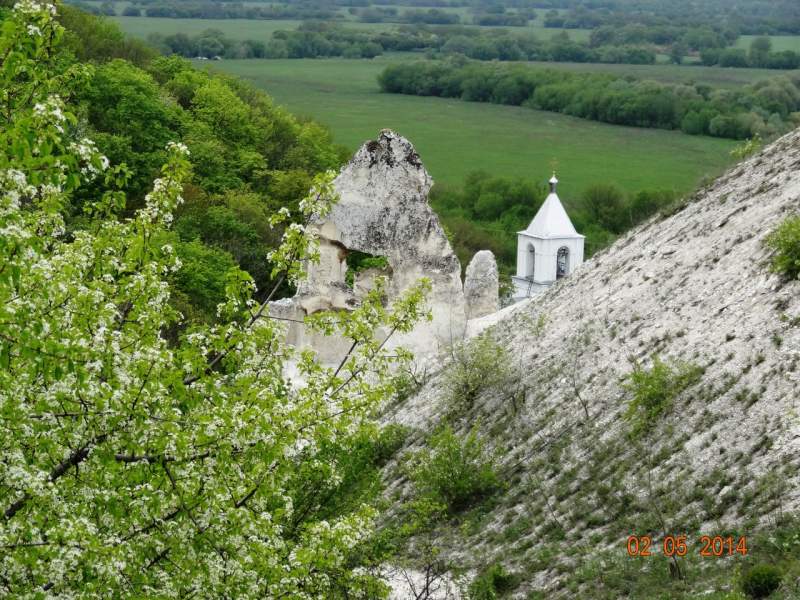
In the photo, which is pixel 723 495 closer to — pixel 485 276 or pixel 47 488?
pixel 47 488

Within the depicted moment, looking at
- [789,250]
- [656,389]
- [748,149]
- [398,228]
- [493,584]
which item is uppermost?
[748,149]

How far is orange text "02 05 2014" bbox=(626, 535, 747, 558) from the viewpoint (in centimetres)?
1179

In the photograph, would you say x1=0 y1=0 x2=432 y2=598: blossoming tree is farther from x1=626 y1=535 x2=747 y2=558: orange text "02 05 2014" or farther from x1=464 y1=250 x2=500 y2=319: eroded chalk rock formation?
x1=464 y1=250 x2=500 y2=319: eroded chalk rock formation

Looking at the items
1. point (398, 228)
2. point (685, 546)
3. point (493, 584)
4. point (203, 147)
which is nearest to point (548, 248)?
point (203, 147)

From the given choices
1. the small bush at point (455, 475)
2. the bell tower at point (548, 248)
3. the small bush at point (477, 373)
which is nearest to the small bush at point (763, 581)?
the small bush at point (455, 475)

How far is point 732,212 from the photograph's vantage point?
19.4 metres

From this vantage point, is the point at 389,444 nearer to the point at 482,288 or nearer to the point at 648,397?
the point at 648,397

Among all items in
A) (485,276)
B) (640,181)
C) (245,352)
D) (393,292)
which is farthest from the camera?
(640,181)

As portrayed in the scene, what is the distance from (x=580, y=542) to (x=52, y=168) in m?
6.78

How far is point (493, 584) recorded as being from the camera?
522 inches

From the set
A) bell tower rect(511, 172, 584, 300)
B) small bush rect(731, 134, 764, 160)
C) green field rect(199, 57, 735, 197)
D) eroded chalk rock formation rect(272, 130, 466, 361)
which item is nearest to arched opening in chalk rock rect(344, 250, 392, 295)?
eroded chalk rock formation rect(272, 130, 466, 361)

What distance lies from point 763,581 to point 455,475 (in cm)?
559

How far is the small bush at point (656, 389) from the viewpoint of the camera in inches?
584

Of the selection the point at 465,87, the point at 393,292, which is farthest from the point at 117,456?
the point at 465,87
